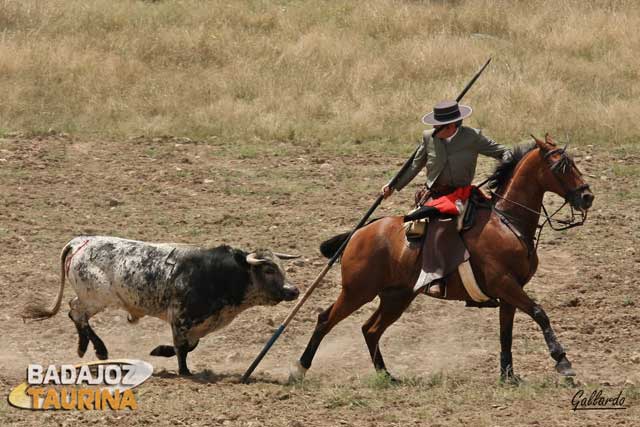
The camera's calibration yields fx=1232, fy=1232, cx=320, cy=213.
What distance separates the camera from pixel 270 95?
18766 mm

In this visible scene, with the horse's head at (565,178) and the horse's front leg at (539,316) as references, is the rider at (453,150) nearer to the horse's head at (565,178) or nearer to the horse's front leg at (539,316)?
the horse's head at (565,178)

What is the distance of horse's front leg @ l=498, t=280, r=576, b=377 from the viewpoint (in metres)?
9.18

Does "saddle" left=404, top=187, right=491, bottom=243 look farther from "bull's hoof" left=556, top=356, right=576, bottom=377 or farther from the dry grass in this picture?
the dry grass

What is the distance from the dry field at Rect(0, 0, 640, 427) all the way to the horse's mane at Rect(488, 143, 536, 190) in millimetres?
1624

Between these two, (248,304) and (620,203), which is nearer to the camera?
(248,304)

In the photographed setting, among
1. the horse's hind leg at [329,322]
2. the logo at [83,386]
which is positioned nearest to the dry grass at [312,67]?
the horse's hind leg at [329,322]

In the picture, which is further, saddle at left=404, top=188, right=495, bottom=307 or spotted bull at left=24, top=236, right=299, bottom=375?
spotted bull at left=24, top=236, right=299, bottom=375

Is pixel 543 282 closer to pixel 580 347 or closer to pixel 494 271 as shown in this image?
pixel 580 347

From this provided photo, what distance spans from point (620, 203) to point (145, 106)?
7448mm

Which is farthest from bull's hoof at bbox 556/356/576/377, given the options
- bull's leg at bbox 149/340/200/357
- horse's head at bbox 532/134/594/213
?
bull's leg at bbox 149/340/200/357

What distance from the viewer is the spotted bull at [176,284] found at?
10.2 m

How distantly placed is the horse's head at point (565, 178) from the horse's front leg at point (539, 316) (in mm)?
823

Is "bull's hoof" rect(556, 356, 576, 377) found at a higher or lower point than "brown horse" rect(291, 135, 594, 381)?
lower

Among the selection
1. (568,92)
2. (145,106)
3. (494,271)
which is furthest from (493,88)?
(494,271)
